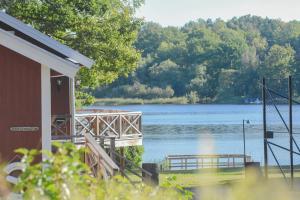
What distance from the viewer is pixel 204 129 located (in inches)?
3285

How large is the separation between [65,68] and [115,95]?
109 meters

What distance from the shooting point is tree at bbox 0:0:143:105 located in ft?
109

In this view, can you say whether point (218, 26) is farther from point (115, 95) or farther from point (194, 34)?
point (115, 95)

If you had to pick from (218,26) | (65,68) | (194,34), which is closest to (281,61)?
(194,34)

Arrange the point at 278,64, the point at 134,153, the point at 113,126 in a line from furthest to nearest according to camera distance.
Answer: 1. the point at 278,64
2. the point at 134,153
3. the point at 113,126

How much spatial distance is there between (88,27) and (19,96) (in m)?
18.7

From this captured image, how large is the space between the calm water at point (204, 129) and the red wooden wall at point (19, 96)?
11.0 metres

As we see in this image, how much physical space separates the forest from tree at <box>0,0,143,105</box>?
87915mm

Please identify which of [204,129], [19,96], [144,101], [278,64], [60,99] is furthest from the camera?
[144,101]

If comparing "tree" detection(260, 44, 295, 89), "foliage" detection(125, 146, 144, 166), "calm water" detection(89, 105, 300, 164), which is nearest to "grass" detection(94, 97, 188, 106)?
"calm water" detection(89, 105, 300, 164)

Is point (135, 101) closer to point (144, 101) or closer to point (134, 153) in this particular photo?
point (144, 101)

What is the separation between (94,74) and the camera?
35.3 meters

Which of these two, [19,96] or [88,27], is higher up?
[88,27]

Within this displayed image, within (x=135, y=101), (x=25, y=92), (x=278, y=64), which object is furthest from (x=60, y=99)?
(x=278, y=64)
